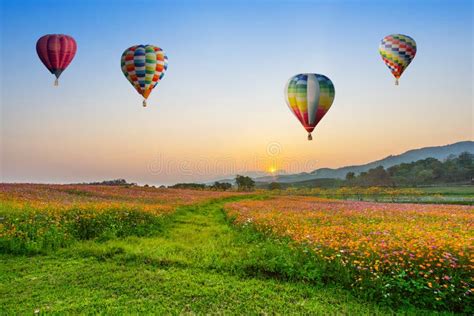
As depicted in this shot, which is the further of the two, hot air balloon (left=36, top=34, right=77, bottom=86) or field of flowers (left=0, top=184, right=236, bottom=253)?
hot air balloon (left=36, top=34, right=77, bottom=86)

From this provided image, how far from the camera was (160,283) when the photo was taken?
8.71 meters

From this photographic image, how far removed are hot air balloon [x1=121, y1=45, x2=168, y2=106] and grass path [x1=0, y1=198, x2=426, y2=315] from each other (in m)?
17.5

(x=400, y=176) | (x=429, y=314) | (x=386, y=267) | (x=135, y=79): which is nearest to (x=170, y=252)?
(x=386, y=267)

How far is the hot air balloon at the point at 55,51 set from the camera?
26.3 metres

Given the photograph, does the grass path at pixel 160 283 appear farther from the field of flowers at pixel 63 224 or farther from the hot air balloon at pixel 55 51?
the hot air balloon at pixel 55 51

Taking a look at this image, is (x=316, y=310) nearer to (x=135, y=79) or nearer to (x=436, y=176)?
(x=135, y=79)

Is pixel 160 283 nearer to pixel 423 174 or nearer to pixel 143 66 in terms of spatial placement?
pixel 143 66

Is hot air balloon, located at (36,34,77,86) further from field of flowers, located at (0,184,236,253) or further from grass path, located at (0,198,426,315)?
grass path, located at (0,198,426,315)

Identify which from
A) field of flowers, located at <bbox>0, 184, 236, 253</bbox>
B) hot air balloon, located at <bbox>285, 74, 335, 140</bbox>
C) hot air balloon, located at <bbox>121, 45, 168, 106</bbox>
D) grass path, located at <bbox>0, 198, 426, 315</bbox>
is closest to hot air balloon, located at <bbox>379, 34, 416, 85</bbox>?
hot air balloon, located at <bbox>285, 74, 335, 140</bbox>

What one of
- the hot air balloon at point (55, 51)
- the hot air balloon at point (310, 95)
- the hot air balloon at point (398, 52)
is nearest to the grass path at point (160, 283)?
the hot air balloon at point (310, 95)

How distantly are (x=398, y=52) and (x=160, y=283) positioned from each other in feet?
102

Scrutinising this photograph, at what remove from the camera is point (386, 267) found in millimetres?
8203

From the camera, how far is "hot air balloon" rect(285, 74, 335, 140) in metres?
25.3

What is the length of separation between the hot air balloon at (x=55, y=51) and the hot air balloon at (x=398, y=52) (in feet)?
89.4
